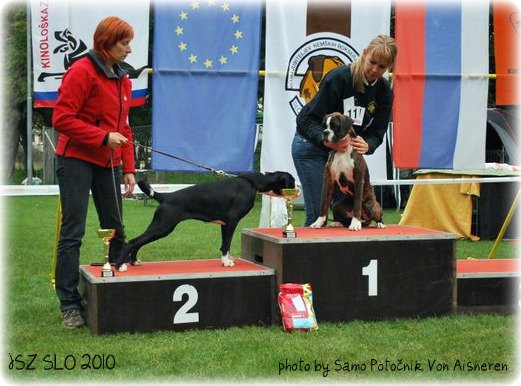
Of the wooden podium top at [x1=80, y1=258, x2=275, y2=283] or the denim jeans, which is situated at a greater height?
the denim jeans

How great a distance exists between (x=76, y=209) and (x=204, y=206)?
686mm

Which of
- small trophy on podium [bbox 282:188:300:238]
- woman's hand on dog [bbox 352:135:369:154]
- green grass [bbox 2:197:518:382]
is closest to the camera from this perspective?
green grass [bbox 2:197:518:382]

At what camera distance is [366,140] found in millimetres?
4867

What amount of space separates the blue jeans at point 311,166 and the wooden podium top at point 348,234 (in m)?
0.31

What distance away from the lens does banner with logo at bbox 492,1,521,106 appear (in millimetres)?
6949

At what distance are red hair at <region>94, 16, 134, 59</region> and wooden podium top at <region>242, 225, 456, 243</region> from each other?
135 cm

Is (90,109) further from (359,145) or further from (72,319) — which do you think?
(359,145)

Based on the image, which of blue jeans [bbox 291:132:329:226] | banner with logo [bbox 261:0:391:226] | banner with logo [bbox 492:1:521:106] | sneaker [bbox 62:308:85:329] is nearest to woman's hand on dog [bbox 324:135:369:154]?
blue jeans [bbox 291:132:329:226]

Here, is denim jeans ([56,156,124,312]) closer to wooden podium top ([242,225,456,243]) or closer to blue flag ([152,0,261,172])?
wooden podium top ([242,225,456,243])

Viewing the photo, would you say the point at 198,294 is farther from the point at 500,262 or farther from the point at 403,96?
the point at 403,96

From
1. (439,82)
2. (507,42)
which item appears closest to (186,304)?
(439,82)

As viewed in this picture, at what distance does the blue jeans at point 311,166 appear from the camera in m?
4.96

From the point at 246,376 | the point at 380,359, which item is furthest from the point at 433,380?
the point at 246,376

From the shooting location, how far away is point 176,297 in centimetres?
421
